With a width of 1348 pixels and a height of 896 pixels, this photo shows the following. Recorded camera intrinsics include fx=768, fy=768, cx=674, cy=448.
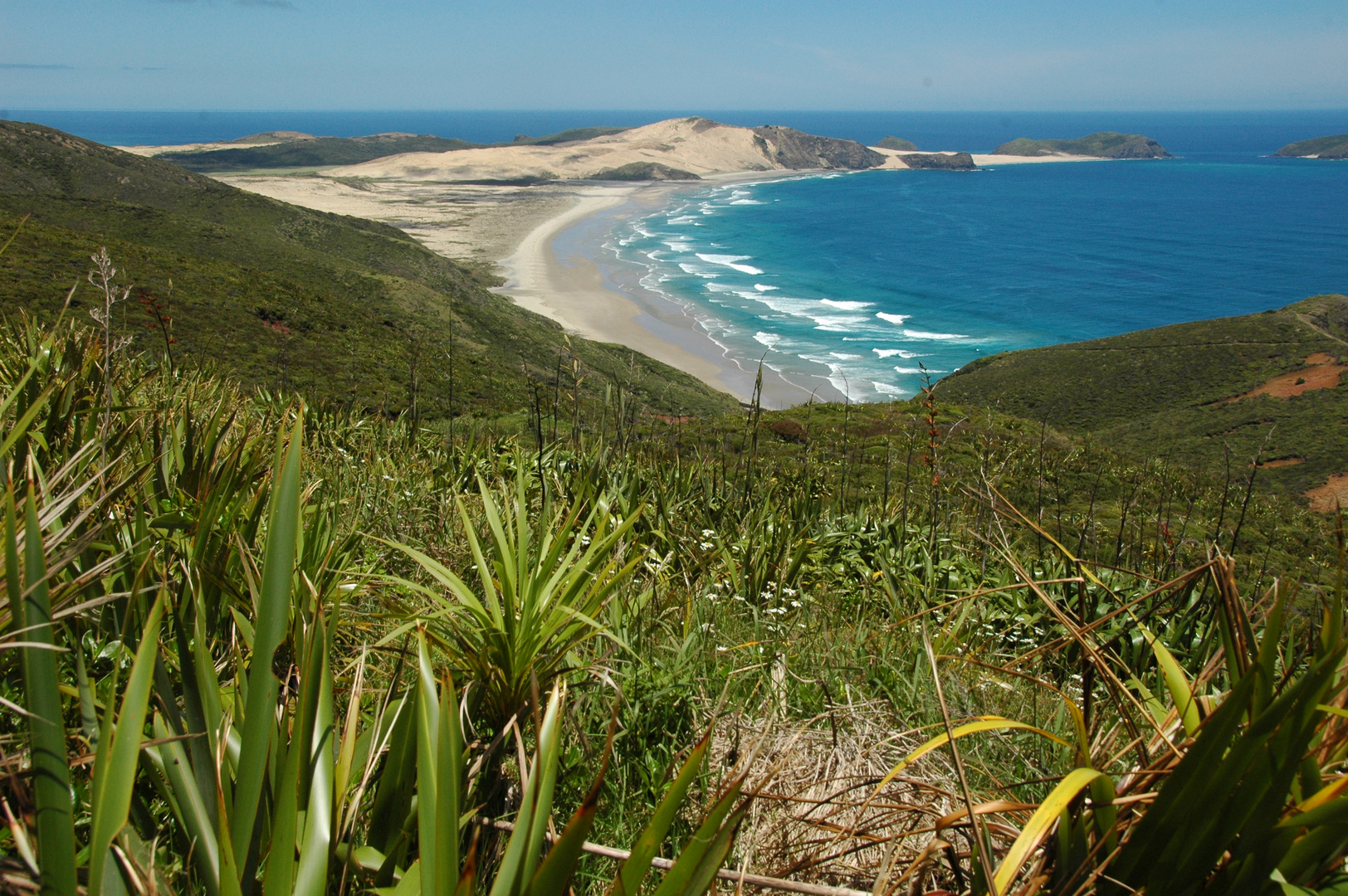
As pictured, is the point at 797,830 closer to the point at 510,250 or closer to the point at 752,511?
the point at 752,511

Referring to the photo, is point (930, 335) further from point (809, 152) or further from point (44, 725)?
point (809, 152)

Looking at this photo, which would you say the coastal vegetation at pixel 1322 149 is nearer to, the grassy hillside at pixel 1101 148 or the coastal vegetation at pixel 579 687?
the grassy hillside at pixel 1101 148

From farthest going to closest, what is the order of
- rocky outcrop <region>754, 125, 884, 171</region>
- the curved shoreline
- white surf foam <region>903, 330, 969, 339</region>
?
rocky outcrop <region>754, 125, 884, 171</region>
white surf foam <region>903, 330, 969, 339</region>
the curved shoreline

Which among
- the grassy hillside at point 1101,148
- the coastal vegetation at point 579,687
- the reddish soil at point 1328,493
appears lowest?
the reddish soil at point 1328,493

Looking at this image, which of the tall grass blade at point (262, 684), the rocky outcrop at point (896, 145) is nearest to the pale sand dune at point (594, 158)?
the rocky outcrop at point (896, 145)

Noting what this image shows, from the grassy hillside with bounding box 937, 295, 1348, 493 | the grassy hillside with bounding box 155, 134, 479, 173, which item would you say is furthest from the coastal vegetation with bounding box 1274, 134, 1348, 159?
the grassy hillside with bounding box 155, 134, 479, 173

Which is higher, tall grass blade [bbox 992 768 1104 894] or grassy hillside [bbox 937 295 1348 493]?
tall grass blade [bbox 992 768 1104 894]

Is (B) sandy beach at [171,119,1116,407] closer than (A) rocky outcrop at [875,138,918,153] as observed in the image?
Yes

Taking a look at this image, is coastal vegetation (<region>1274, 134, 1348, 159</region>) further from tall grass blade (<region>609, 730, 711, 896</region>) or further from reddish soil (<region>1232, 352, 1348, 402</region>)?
tall grass blade (<region>609, 730, 711, 896</region>)
